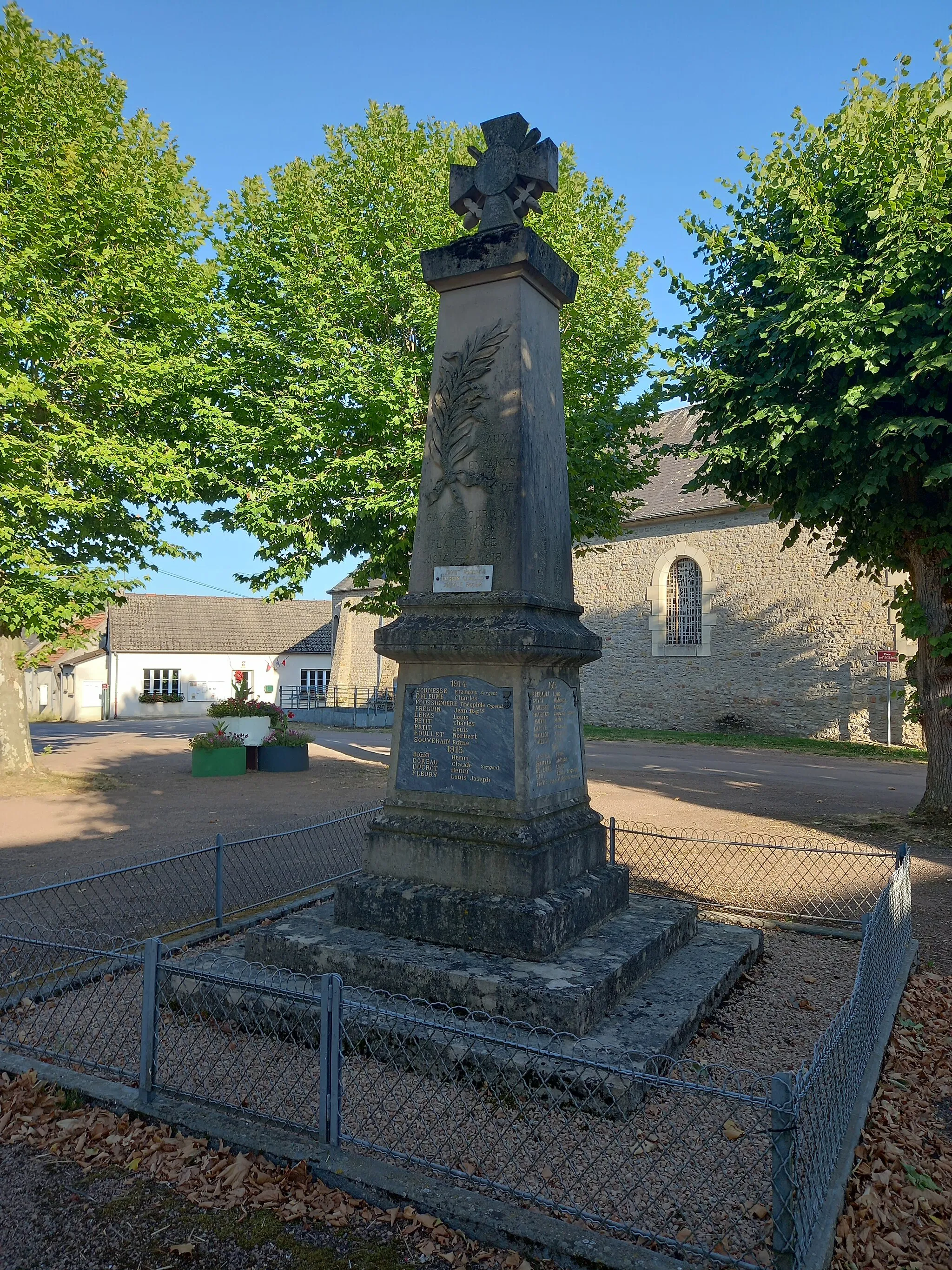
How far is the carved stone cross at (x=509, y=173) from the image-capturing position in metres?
5.35

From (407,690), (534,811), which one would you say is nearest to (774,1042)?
(534,811)

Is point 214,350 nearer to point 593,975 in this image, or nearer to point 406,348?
point 406,348

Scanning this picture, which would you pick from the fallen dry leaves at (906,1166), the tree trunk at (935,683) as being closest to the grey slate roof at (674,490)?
the tree trunk at (935,683)

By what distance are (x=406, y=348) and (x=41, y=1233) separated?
12.3m

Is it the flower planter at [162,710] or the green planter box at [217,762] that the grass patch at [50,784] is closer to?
the green planter box at [217,762]

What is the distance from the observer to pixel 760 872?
820cm

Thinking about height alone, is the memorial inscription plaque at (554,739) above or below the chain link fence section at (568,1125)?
above

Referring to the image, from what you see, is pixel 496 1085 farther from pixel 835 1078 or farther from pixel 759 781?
pixel 759 781

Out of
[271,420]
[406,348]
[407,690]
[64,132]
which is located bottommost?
[407,690]

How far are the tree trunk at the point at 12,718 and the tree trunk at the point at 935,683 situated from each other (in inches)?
547

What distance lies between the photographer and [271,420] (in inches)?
489

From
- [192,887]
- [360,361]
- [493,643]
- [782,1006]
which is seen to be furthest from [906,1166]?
[360,361]

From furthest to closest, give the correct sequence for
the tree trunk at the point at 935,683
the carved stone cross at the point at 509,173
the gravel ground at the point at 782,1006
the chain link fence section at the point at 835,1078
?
the tree trunk at the point at 935,683 < the carved stone cross at the point at 509,173 < the gravel ground at the point at 782,1006 < the chain link fence section at the point at 835,1078

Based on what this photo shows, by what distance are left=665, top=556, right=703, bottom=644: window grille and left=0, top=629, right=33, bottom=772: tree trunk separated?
18.4 m
